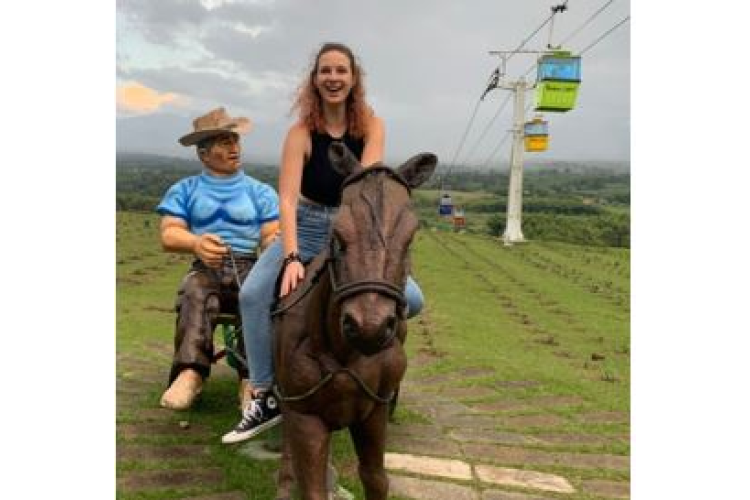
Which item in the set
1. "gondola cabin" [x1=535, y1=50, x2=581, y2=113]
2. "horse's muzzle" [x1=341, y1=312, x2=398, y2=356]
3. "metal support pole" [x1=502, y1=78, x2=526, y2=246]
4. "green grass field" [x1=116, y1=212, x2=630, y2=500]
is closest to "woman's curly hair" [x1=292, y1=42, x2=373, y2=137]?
"horse's muzzle" [x1=341, y1=312, x2=398, y2=356]

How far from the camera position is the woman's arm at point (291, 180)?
305cm

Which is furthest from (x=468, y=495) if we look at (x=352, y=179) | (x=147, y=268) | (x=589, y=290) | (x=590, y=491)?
(x=147, y=268)

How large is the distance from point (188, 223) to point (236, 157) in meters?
0.56

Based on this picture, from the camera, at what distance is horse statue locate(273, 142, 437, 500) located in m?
A: 2.15

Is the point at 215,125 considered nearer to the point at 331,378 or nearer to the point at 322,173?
the point at 322,173

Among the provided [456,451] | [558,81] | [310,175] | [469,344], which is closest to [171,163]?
[310,175]

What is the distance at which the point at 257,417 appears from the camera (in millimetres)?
3584

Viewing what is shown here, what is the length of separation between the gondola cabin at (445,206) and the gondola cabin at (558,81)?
10755 millimetres

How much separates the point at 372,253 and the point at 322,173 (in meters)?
1.17

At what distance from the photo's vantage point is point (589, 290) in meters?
11.6

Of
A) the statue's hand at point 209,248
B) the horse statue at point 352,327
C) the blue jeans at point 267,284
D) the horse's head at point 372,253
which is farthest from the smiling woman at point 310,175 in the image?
the statue's hand at point 209,248

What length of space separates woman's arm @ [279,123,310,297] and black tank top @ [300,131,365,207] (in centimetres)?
5
